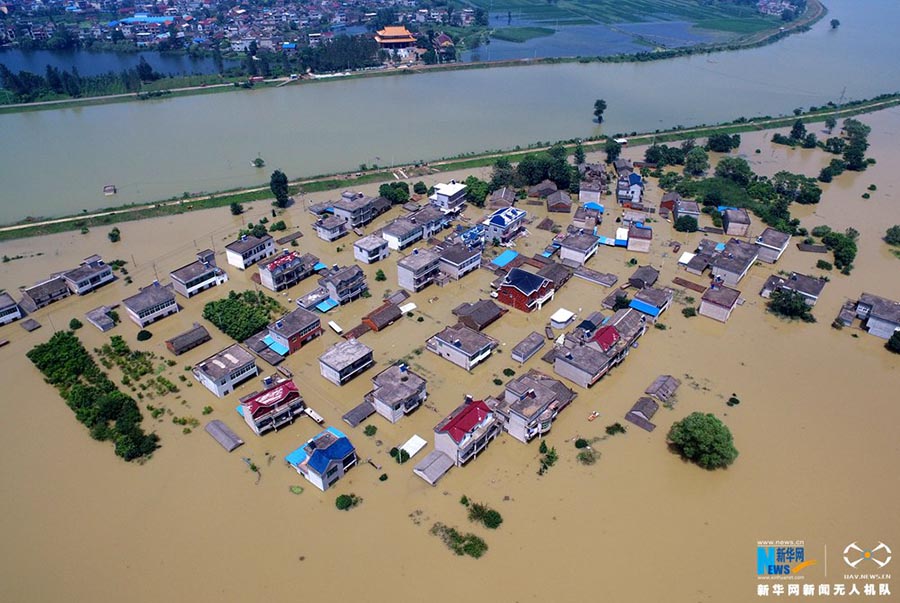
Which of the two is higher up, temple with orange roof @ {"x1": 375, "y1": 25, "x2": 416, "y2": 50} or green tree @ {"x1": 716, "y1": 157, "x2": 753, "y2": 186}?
temple with orange roof @ {"x1": 375, "y1": 25, "x2": 416, "y2": 50}

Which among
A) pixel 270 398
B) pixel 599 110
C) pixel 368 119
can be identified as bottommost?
pixel 270 398

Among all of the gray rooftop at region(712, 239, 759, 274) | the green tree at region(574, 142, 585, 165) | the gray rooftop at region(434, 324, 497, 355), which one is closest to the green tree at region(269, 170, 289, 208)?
the gray rooftop at region(434, 324, 497, 355)

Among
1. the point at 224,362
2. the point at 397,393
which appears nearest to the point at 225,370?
the point at 224,362

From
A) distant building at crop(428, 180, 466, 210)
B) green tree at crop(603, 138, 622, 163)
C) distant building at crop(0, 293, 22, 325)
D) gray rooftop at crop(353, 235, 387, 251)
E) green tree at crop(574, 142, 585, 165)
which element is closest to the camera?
distant building at crop(0, 293, 22, 325)

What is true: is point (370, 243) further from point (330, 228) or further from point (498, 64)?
point (498, 64)

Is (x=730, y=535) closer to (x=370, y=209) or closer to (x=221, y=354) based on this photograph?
(x=221, y=354)

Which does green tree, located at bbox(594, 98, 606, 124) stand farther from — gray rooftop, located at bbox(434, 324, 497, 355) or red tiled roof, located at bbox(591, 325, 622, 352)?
gray rooftop, located at bbox(434, 324, 497, 355)

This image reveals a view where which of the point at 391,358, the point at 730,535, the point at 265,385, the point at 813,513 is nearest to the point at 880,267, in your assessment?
the point at 813,513
